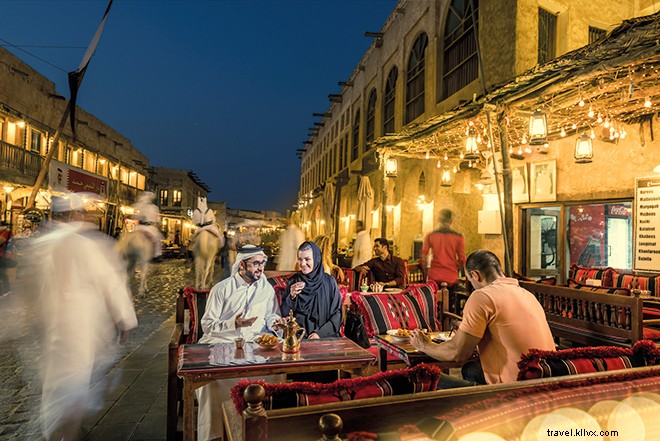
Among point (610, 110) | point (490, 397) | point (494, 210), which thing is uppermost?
point (610, 110)

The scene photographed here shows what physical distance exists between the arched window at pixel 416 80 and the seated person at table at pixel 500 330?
12889 mm

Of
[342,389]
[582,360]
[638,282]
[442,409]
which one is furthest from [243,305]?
[638,282]

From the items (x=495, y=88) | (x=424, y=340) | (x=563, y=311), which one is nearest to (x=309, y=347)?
(x=424, y=340)

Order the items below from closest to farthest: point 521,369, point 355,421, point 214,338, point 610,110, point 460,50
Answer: point 355,421 < point 521,369 < point 214,338 < point 610,110 < point 460,50

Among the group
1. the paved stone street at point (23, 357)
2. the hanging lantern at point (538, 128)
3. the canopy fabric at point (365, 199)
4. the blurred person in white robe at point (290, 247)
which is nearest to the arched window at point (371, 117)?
the canopy fabric at point (365, 199)

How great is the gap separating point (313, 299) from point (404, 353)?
112 centimetres

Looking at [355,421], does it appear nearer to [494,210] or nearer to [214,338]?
[214,338]

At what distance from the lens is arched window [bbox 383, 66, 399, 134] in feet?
60.0

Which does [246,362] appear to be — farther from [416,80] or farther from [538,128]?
[416,80]

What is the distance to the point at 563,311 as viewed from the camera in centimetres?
567

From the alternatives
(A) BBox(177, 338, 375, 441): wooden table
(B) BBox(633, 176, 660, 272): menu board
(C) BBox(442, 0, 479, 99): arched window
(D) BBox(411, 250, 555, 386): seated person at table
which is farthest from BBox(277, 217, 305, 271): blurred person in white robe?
(C) BBox(442, 0, 479, 99): arched window

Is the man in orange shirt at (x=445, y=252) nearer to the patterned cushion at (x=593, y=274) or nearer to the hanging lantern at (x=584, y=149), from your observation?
the hanging lantern at (x=584, y=149)

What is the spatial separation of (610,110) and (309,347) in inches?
278

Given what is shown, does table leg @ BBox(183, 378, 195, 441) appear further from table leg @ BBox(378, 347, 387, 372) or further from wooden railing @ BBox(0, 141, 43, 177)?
wooden railing @ BBox(0, 141, 43, 177)
